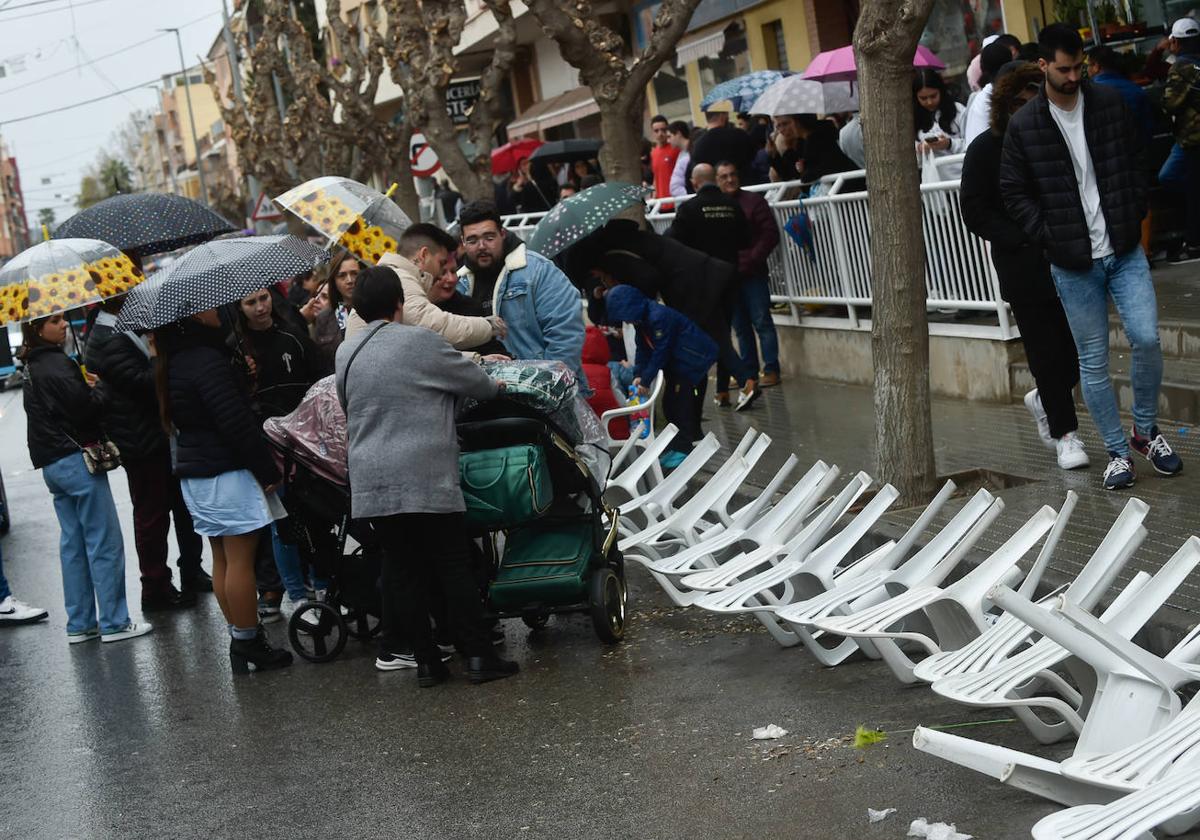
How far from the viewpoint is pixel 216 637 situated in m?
9.12

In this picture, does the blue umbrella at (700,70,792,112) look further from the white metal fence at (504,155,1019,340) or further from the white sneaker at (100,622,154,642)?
the white sneaker at (100,622,154,642)

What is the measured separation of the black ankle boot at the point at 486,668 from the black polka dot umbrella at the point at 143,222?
4.51 metres

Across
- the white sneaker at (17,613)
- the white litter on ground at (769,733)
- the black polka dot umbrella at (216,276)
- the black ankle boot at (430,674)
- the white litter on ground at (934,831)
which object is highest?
the black polka dot umbrella at (216,276)

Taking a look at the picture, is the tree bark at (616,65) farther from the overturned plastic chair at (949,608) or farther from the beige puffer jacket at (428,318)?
the overturned plastic chair at (949,608)

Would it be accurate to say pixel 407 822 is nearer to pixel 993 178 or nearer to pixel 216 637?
pixel 216 637

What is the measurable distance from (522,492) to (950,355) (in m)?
5.76

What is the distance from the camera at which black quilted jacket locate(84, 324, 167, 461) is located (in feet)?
30.9

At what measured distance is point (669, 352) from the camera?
34.7 feet

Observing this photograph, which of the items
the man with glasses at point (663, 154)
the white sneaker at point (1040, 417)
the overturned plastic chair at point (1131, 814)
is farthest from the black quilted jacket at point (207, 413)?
the man with glasses at point (663, 154)

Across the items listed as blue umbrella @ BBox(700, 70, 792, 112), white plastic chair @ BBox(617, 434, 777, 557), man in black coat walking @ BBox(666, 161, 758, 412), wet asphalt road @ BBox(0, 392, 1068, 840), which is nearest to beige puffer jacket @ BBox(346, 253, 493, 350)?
white plastic chair @ BBox(617, 434, 777, 557)

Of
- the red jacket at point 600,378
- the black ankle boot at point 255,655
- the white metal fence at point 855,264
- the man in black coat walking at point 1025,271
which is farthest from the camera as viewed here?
the white metal fence at point 855,264

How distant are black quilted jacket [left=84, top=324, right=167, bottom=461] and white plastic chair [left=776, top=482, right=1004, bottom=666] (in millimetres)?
4482

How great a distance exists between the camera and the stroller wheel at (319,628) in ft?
26.5

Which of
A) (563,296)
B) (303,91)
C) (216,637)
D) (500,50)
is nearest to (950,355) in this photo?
(563,296)
